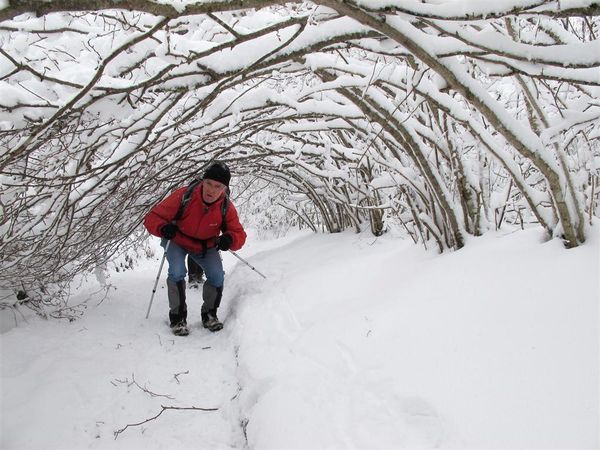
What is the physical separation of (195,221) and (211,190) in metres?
0.44

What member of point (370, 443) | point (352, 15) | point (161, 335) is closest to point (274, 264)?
point (161, 335)

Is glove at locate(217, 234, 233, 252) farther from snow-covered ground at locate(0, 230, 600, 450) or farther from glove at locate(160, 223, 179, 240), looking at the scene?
snow-covered ground at locate(0, 230, 600, 450)

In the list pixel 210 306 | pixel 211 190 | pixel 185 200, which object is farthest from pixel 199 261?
pixel 211 190

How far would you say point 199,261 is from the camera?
5.00 meters

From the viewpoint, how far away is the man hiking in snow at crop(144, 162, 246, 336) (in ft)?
15.2

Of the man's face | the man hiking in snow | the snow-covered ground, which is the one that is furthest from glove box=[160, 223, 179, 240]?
the snow-covered ground

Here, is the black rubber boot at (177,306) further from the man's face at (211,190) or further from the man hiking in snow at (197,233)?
the man's face at (211,190)

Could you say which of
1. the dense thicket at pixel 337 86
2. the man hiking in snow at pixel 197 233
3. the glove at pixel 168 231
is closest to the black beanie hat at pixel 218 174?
the man hiking in snow at pixel 197 233

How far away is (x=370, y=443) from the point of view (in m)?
2.01

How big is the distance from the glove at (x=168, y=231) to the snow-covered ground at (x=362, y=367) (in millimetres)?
1064

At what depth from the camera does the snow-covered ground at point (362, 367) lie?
1824mm

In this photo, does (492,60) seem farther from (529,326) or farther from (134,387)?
(134,387)

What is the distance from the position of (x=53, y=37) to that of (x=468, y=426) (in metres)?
2.97

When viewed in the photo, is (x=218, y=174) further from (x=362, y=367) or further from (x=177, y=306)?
(x=362, y=367)
